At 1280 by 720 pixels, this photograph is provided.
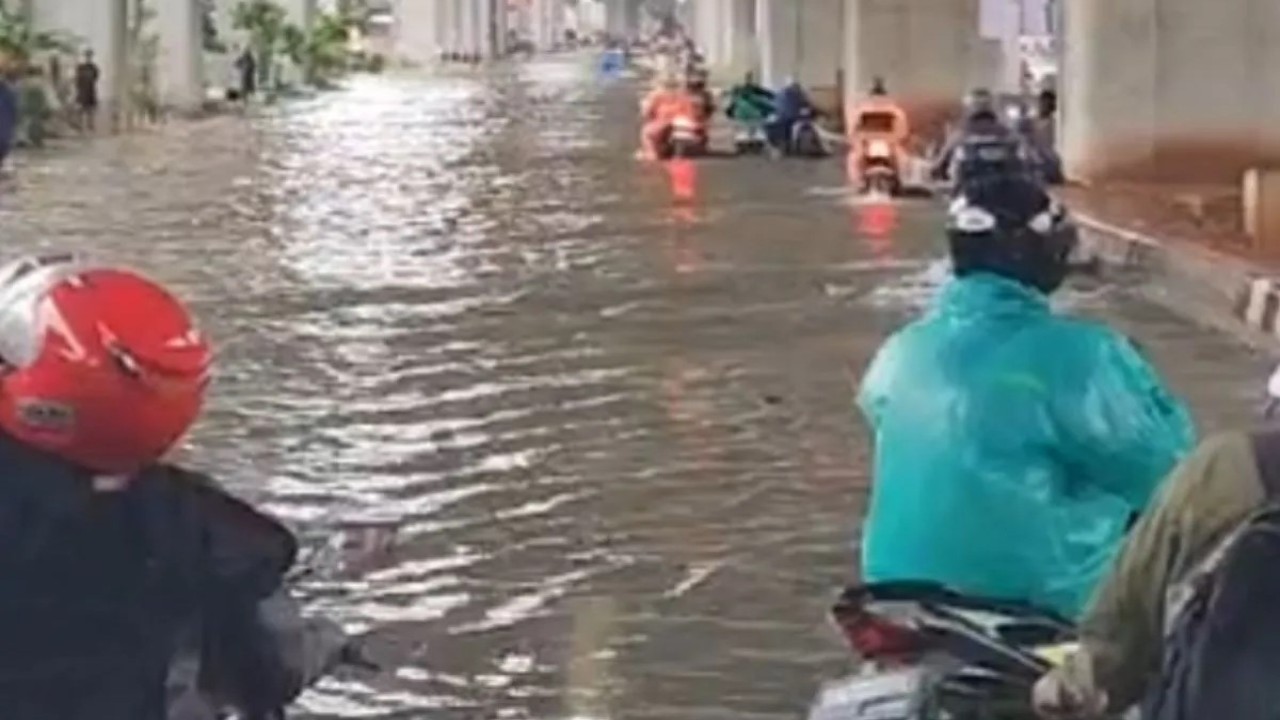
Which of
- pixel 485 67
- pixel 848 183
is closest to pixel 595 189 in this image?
pixel 848 183

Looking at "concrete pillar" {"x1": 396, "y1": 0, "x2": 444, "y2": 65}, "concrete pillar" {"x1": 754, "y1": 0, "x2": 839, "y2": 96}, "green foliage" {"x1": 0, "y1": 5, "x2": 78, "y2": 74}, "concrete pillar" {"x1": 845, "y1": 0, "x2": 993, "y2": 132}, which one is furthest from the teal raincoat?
"concrete pillar" {"x1": 396, "y1": 0, "x2": 444, "y2": 65}

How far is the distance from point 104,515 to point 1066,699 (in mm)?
1212

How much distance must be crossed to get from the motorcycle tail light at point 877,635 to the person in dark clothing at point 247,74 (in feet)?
217

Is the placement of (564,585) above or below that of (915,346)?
below

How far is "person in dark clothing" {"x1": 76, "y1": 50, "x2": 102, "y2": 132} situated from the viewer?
5091cm

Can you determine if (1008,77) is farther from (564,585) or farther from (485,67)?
(485,67)

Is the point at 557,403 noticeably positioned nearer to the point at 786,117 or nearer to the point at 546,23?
the point at 786,117

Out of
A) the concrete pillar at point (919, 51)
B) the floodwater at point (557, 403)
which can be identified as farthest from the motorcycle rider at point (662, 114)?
the floodwater at point (557, 403)

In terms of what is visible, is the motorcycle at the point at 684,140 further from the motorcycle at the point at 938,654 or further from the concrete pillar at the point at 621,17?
the concrete pillar at the point at 621,17

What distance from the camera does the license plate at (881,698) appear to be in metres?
A: 4.88

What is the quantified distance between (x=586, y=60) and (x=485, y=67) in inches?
458

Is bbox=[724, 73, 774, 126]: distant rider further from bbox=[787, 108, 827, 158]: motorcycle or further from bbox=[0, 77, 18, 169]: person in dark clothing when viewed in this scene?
bbox=[0, 77, 18, 169]: person in dark clothing

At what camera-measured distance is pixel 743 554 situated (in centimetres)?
1061

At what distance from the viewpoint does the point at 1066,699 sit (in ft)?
13.0
